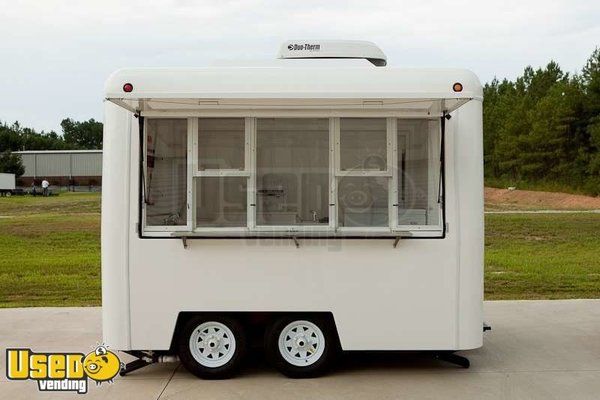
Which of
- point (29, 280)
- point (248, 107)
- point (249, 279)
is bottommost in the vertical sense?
point (29, 280)

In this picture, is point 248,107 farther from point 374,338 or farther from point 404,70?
point 374,338

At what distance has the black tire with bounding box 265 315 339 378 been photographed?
6031mm

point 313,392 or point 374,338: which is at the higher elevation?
point 374,338

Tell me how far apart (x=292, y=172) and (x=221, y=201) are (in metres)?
0.69

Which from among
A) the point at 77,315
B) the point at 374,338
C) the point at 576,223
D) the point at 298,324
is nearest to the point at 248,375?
the point at 298,324

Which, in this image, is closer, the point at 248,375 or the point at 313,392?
the point at 313,392

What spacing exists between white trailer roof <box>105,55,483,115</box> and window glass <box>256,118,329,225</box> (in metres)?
0.22

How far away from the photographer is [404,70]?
597 centimetres

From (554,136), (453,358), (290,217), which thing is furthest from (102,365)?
(554,136)

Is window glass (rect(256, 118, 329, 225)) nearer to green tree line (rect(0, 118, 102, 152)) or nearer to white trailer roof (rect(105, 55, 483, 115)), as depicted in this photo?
white trailer roof (rect(105, 55, 483, 115))

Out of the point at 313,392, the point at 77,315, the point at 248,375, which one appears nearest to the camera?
→ the point at 313,392

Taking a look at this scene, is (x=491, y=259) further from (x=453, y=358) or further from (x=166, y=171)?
(x=166, y=171)

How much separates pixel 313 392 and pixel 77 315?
14.9 ft

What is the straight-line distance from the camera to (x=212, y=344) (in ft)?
20.0
